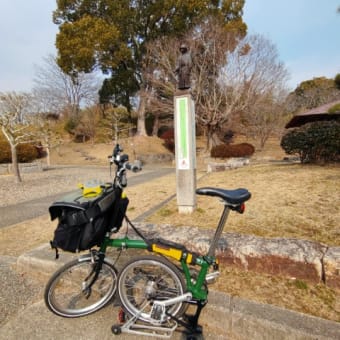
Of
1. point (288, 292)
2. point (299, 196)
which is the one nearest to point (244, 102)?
point (299, 196)

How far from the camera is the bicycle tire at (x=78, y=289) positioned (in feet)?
5.75

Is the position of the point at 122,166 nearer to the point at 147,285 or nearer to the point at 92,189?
the point at 92,189

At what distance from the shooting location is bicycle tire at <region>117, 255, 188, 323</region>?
5.30 ft

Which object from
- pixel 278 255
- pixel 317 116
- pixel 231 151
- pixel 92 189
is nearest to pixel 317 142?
pixel 317 116

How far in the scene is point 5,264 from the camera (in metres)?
2.58

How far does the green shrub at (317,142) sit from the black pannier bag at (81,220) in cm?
801

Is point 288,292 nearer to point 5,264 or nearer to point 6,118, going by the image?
point 5,264

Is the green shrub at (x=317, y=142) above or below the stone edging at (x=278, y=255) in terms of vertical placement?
above

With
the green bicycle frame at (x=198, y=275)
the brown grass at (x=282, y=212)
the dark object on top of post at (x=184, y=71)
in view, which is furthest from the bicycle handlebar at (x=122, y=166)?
the dark object on top of post at (x=184, y=71)

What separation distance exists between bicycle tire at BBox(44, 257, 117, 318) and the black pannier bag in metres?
0.29

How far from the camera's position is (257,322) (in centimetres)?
146

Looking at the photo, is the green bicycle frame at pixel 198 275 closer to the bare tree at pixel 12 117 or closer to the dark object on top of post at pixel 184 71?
the dark object on top of post at pixel 184 71

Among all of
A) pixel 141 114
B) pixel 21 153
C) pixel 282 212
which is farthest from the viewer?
pixel 141 114

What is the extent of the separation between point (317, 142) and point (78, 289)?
817 centimetres
